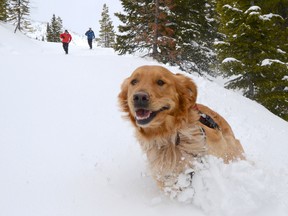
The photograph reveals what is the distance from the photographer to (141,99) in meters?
3.27

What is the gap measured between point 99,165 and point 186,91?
1.76 metres

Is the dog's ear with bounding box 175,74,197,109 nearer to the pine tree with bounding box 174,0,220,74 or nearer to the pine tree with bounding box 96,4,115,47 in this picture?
the pine tree with bounding box 174,0,220,74

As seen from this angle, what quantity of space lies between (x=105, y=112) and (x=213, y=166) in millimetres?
3759

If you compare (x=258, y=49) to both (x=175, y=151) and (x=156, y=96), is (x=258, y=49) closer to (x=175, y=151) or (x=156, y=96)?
(x=175, y=151)

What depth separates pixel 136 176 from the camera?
167 inches

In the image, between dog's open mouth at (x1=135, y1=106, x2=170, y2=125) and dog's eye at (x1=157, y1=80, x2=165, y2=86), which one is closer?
dog's open mouth at (x1=135, y1=106, x2=170, y2=125)

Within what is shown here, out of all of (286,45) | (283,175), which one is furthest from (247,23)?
(283,175)

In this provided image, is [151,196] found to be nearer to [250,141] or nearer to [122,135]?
[122,135]

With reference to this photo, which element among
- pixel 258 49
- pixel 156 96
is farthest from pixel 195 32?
pixel 156 96

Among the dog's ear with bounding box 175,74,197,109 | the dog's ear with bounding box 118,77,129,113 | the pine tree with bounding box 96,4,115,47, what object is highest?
the dog's ear with bounding box 175,74,197,109

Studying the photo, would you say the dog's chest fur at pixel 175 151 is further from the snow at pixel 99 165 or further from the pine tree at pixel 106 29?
the pine tree at pixel 106 29

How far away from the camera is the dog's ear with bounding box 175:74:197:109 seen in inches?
150

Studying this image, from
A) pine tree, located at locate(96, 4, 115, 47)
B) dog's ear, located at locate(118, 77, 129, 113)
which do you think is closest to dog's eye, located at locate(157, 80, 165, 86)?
dog's ear, located at locate(118, 77, 129, 113)

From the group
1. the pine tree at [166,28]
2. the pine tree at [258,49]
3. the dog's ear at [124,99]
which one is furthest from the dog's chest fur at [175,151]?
the pine tree at [166,28]
